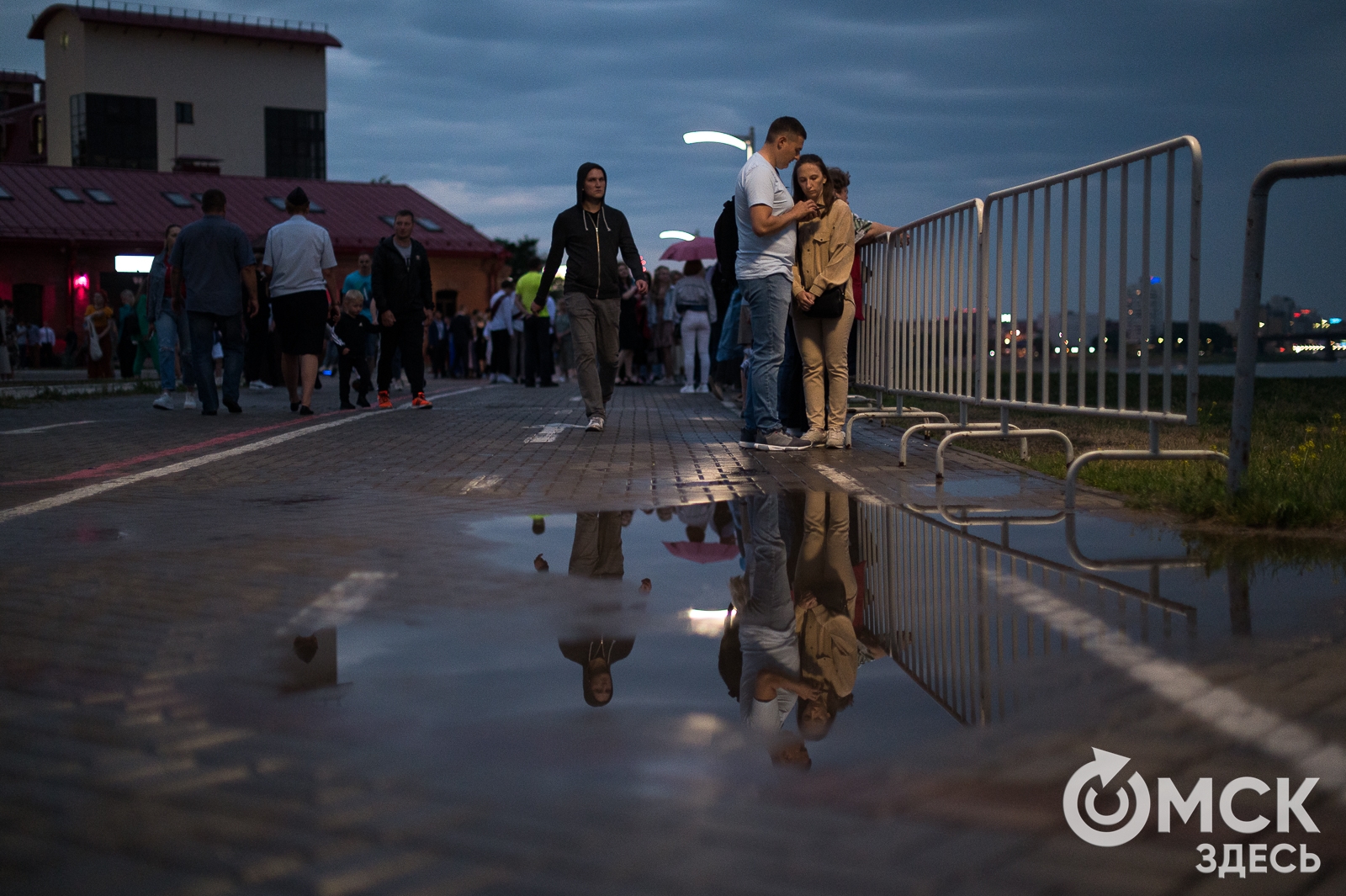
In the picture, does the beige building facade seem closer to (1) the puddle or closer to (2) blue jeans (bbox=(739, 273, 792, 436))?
(2) blue jeans (bbox=(739, 273, 792, 436))

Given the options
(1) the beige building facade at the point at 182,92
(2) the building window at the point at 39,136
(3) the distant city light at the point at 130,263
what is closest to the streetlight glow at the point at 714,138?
(3) the distant city light at the point at 130,263

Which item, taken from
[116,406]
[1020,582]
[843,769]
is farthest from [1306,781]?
[116,406]

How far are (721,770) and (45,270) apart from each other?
54172 mm

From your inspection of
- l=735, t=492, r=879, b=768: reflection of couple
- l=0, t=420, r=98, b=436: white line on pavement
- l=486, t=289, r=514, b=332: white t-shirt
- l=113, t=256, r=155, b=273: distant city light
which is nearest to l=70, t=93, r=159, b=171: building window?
l=113, t=256, r=155, b=273: distant city light

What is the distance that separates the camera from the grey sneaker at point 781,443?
31.8 feet

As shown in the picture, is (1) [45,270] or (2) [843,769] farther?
(1) [45,270]

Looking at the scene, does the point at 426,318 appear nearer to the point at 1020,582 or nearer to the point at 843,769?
the point at 1020,582

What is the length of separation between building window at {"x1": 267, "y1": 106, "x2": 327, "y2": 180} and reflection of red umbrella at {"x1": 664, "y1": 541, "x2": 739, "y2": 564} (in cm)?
7053

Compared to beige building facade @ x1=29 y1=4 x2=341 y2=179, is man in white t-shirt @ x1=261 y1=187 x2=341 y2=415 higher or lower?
lower

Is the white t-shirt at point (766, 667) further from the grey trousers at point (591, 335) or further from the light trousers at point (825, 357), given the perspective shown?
the grey trousers at point (591, 335)

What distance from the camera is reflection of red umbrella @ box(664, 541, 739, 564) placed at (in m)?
5.02

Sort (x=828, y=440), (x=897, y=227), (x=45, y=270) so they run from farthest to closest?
(x=45, y=270)
(x=897, y=227)
(x=828, y=440)

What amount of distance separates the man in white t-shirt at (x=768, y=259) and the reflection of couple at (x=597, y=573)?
369 cm

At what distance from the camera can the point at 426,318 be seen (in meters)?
15.4
